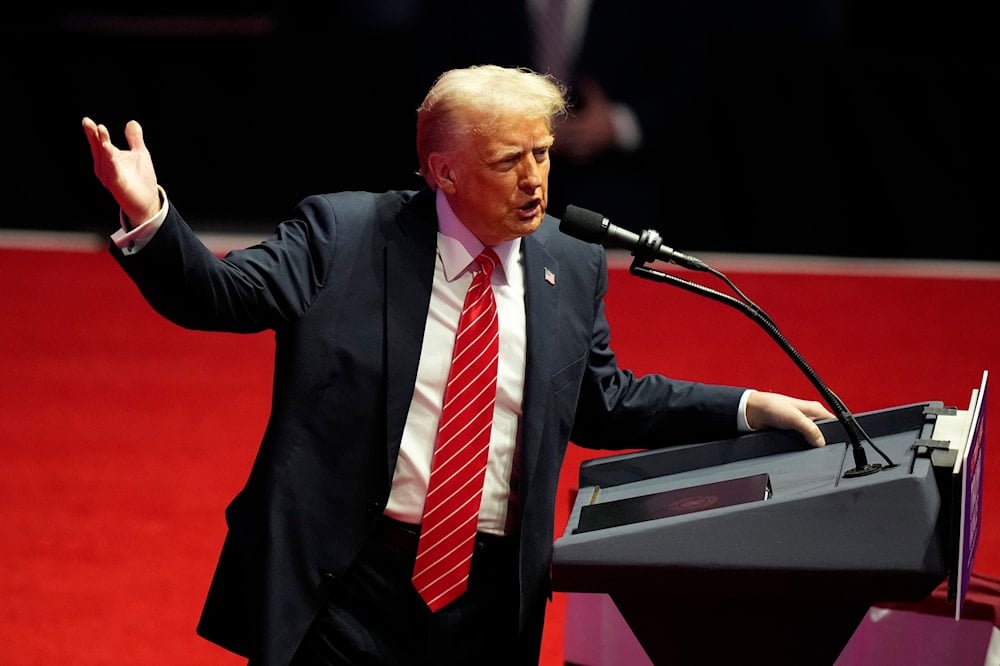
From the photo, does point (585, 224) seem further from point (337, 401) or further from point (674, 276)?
point (337, 401)

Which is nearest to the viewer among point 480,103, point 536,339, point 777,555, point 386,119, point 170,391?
point 777,555

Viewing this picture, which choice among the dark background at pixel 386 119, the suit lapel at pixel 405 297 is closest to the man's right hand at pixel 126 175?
the suit lapel at pixel 405 297

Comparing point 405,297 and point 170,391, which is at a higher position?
point 405,297

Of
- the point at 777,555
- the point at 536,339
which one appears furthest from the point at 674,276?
the point at 777,555

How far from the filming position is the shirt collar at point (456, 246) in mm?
2273

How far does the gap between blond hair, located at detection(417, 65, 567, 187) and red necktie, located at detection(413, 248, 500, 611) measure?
11.5 inches

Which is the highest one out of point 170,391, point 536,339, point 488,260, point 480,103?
point 480,103

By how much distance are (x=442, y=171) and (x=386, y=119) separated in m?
3.93

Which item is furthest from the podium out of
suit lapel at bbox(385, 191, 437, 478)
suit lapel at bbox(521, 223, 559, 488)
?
suit lapel at bbox(385, 191, 437, 478)

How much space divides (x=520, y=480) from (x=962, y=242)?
4311mm

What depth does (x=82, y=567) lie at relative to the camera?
144 inches

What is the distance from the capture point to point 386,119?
6086 mm

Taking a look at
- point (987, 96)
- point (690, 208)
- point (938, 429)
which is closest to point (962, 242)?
point (987, 96)

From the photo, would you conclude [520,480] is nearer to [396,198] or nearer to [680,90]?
[396,198]
